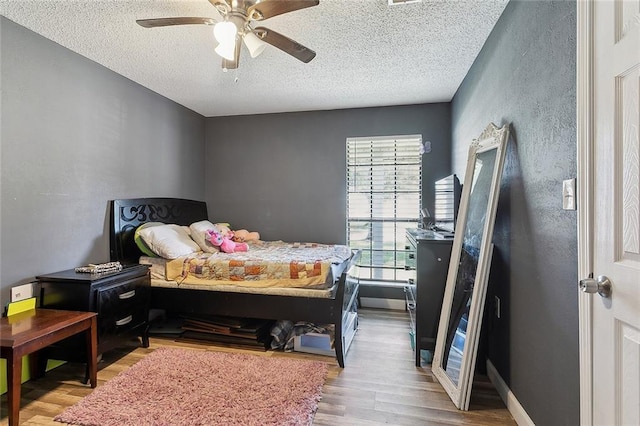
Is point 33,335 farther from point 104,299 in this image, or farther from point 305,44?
point 305,44

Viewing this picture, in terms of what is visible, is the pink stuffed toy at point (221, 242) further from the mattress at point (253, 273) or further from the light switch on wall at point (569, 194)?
the light switch on wall at point (569, 194)

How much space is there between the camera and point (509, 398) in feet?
5.94

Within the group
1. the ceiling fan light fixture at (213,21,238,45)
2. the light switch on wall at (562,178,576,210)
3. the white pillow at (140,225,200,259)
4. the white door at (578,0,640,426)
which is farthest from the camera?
the white pillow at (140,225,200,259)

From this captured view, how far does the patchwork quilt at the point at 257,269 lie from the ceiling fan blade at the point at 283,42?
62.2 inches

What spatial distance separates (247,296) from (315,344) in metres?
0.72

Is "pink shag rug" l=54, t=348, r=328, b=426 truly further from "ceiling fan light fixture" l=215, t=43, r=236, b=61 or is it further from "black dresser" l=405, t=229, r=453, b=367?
"ceiling fan light fixture" l=215, t=43, r=236, b=61

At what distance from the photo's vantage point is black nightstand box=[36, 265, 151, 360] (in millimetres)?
2125

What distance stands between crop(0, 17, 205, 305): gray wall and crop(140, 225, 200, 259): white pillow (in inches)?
15.3

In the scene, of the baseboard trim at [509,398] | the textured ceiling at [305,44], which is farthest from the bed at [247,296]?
the textured ceiling at [305,44]

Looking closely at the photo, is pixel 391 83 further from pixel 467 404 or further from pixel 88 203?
pixel 88 203

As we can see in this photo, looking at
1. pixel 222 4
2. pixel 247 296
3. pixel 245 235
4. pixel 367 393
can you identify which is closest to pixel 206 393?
pixel 247 296

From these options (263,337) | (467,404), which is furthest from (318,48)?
(467,404)

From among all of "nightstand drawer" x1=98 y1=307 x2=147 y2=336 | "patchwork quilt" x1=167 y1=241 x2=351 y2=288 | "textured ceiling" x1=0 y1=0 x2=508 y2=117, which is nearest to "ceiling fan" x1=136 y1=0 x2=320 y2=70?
"textured ceiling" x1=0 y1=0 x2=508 y2=117

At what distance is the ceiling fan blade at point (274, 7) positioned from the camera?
1.53 meters
